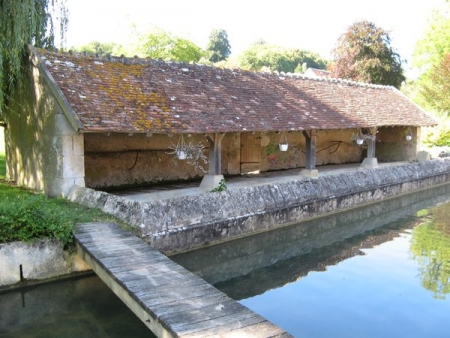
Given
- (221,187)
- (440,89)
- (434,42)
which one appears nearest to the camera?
(221,187)

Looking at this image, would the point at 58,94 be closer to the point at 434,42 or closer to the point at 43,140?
the point at 43,140

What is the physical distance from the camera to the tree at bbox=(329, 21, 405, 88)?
25656 mm

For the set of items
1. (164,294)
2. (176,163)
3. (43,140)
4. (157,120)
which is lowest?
(164,294)

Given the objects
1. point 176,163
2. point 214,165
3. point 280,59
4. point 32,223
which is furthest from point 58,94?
point 280,59

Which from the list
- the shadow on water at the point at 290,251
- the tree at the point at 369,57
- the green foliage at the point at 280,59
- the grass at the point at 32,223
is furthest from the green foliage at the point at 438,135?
the green foliage at the point at 280,59

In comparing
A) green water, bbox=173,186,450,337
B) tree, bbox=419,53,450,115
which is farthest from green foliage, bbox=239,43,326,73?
green water, bbox=173,186,450,337

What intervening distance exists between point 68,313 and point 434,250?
705 centimetres

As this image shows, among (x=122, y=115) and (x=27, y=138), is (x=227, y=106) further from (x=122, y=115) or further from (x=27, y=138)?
(x=27, y=138)

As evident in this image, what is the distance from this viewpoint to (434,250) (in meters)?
8.88

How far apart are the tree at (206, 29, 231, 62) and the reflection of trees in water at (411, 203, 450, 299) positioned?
180ft

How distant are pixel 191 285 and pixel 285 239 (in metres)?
4.95

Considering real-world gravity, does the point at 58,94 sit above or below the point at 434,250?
above

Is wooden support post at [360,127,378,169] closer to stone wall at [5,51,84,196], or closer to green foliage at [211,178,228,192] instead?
green foliage at [211,178,228,192]

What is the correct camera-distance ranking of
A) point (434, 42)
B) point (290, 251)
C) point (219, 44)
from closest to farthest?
point (290, 251), point (434, 42), point (219, 44)
